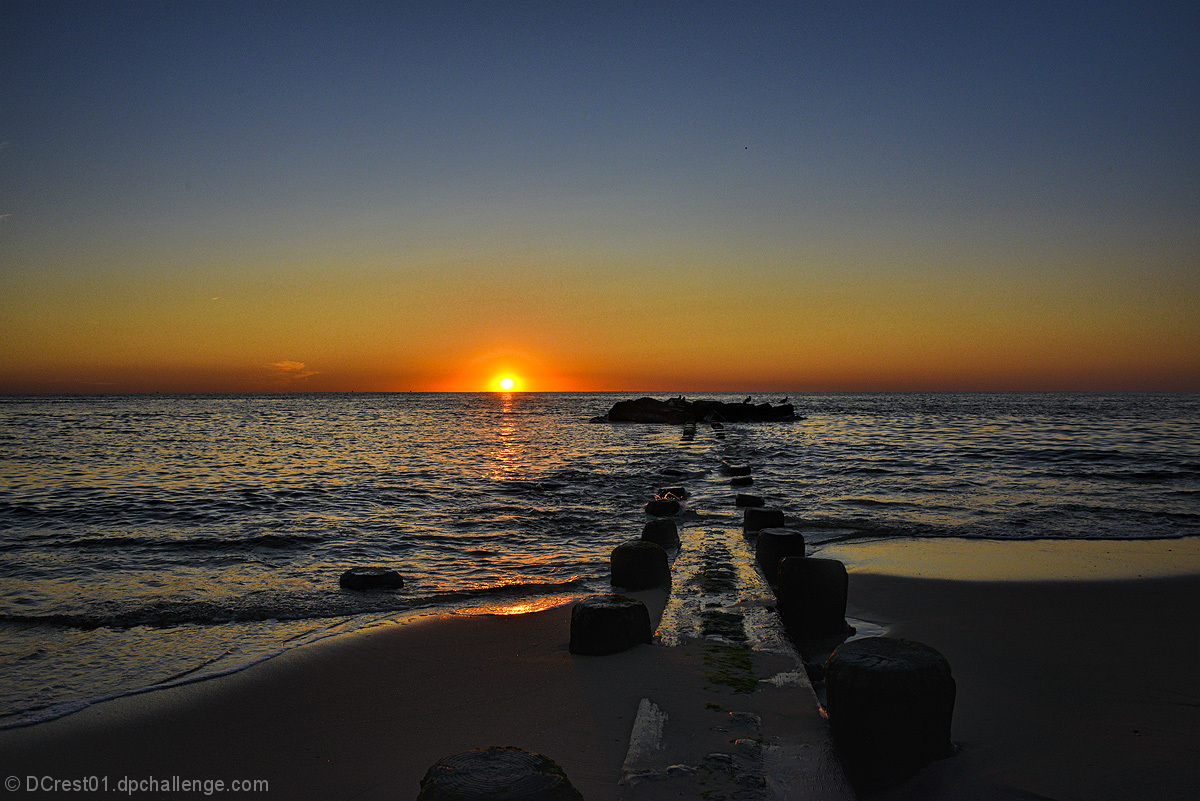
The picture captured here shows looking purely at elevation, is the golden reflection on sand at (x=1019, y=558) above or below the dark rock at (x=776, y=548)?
below

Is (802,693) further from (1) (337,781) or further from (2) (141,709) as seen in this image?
(2) (141,709)

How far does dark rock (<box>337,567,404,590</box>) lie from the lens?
749 centimetres

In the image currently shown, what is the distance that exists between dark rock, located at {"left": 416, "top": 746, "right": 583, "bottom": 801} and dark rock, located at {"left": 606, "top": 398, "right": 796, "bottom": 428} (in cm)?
4581

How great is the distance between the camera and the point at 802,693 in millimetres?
4066

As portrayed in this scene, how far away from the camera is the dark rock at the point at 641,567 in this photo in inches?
261

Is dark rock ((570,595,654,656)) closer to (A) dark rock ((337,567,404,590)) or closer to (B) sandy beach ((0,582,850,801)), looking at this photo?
(B) sandy beach ((0,582,850,801))

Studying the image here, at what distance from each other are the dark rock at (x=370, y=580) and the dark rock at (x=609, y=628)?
3329 millimetres

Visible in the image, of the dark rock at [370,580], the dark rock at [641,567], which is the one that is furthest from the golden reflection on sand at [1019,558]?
the dark rock at [370,580]

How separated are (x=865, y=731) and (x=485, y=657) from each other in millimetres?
3003

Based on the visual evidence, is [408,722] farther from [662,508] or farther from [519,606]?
[662,508]

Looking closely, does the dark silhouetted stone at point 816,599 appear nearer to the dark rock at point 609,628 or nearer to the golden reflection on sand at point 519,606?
the dark rock at point 609,628

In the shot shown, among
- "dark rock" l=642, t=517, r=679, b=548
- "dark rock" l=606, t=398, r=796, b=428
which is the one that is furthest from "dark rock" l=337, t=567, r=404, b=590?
"dark rock" l=606, t=398, r=796, b=428

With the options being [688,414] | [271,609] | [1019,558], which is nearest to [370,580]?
[271,609]

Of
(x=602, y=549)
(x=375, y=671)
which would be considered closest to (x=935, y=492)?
(x=602, y=549)
